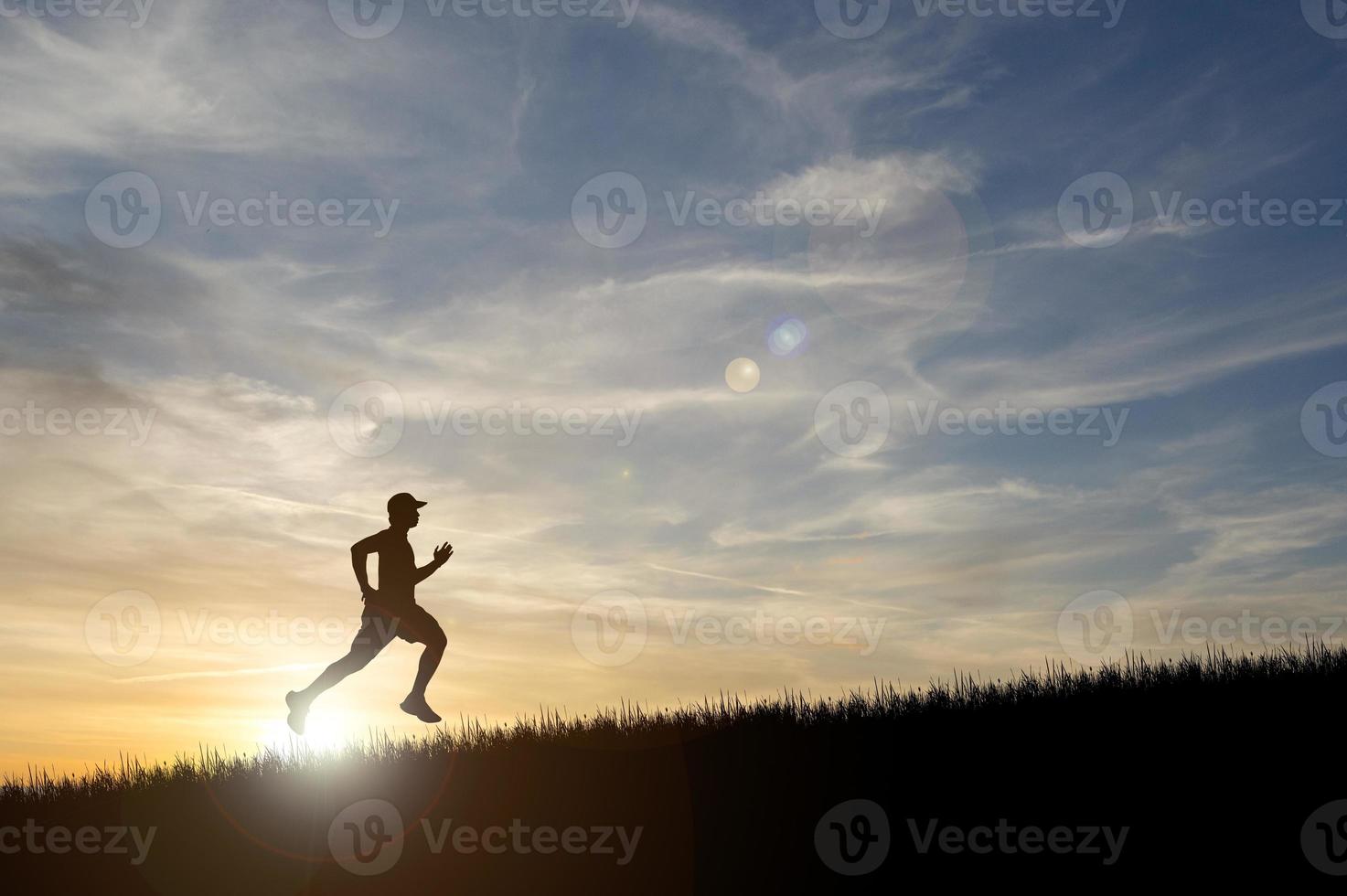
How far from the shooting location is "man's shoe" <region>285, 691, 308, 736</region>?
43.1 ft

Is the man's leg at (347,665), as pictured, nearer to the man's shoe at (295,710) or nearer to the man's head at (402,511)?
the man's shoe at (295,710)

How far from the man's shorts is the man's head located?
3.28 feet

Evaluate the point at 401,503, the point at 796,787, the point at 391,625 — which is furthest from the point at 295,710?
the point at 796,787

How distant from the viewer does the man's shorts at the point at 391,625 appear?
12844 mm

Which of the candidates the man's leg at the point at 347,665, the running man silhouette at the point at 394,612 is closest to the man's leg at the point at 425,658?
the running man silhouette at the point at 394,612

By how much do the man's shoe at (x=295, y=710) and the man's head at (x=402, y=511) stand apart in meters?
2.48

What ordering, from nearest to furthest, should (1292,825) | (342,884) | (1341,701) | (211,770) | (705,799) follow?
(1292,825), (342,884), (705,799), (1341,701), (211,770)

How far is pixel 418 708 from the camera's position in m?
13.1

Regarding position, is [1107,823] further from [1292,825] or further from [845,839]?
[845,839]

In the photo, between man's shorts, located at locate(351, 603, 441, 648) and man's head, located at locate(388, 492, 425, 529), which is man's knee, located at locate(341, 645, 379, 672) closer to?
man's shorts, located at locate(351, 603, 441, 648)

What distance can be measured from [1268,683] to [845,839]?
6938 mm

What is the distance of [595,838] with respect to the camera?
10.6 metres

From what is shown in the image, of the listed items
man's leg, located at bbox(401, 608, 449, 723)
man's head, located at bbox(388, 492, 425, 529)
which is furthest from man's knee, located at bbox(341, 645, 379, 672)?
man's head, located at bbox(388, 492, 425, 529)

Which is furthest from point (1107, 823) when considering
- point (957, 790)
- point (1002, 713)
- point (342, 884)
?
point (342, 884)
